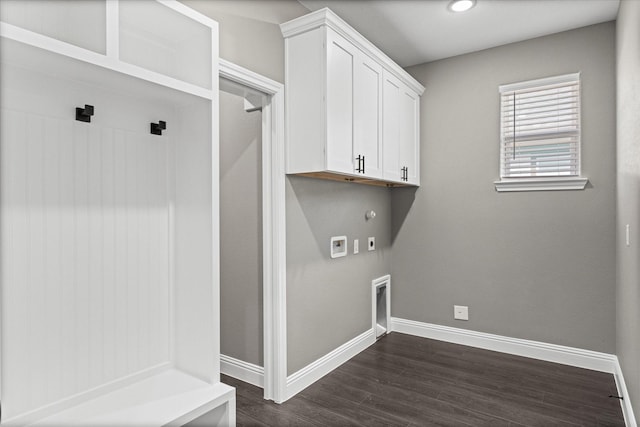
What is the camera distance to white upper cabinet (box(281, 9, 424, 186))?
8.07ft

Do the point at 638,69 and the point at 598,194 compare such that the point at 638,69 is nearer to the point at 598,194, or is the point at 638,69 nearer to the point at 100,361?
the point at 598,194

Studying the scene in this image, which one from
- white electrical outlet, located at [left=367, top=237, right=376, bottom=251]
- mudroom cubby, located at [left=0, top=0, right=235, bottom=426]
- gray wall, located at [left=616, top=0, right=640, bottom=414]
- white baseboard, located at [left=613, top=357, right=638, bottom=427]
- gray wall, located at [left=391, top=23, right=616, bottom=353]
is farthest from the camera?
white electrical outlet, located at [left=367, top=237, right=376, bottom=251]

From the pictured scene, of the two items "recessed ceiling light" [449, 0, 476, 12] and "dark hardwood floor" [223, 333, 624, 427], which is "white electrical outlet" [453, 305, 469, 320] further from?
"recessed ceiling light" [449, 0, 476, 12]

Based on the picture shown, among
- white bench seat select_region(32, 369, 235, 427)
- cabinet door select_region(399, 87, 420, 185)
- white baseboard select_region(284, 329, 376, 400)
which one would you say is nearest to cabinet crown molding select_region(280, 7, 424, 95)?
cabinet door select_region(399, 87, 420, 185)

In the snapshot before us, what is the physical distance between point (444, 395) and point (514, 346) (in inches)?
46.2

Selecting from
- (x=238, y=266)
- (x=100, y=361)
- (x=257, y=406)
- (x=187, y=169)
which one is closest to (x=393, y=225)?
(x=238, y=266)

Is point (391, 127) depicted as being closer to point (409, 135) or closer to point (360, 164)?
point (409, 135)

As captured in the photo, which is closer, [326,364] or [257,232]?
[257,232]

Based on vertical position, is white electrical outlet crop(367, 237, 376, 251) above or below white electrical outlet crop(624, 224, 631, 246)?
below

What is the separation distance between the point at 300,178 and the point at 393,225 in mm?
1668

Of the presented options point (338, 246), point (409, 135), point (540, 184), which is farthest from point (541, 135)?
point (338, 246)

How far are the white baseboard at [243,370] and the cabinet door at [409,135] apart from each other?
206 cm

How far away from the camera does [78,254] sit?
4.91 ft

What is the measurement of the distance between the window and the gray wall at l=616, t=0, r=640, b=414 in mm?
543
